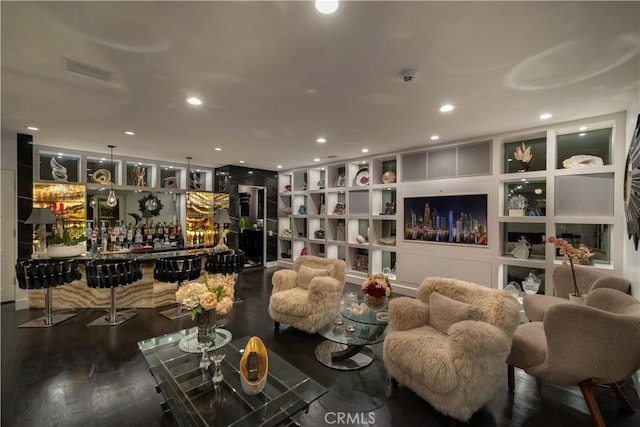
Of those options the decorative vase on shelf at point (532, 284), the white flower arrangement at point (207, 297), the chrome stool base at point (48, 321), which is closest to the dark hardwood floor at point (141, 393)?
the chrome stool base at point (48, 321)

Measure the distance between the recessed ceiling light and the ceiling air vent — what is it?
1884 mm

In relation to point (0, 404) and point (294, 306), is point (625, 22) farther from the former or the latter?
point (0, 404)

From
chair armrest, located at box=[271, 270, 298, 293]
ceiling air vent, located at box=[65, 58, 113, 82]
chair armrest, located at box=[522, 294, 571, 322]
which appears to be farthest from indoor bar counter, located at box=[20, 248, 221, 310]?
chair armrest, located at box=[522, 294, 571, 322]

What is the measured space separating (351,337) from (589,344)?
1654 mm

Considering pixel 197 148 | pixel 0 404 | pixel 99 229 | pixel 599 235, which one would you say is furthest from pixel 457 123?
pixel 99 229

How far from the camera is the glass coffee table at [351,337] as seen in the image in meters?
2.50

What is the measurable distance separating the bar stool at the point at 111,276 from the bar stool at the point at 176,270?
1.10 feet

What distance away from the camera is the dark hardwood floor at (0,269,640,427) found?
200 centimetres

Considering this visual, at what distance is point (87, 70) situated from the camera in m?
2.23

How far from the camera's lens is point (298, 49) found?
6.41 ft

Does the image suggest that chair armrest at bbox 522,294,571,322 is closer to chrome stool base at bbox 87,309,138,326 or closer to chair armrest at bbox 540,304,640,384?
chair armrest at bbox 540,304,640,384

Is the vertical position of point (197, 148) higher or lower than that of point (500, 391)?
higher

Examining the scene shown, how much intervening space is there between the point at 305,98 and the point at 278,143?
1.85 metres

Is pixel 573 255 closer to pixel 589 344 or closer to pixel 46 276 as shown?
pixel 589 344
